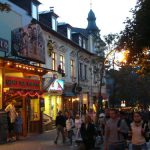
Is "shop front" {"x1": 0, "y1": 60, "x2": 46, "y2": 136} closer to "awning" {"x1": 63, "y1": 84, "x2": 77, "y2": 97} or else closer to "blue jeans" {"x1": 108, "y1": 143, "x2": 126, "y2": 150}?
"awning" {"x1": 63, "y1": 84, "x2": 77, "y2": 97}

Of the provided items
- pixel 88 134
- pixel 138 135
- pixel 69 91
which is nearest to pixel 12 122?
pixel 88 134

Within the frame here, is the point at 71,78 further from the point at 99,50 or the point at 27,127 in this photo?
the point at 27,127

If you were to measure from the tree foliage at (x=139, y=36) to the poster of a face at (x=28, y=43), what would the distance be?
6.44 metres

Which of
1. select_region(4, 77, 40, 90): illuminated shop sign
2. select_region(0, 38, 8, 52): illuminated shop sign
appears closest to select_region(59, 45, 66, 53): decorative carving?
select_region(4, 77, 40, 90): illuminated shop sign

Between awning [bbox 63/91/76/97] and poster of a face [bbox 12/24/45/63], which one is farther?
awning [bbox 63/91/76/97]

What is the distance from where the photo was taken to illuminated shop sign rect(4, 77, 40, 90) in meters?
23.8

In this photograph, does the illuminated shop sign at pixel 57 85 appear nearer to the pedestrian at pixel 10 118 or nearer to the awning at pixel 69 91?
the awning at pixel 69 91

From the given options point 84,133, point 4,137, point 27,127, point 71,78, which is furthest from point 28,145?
point 71,78

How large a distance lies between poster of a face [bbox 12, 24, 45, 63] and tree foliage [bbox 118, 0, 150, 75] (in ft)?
21.1

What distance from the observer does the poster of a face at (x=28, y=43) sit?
85.3 ft

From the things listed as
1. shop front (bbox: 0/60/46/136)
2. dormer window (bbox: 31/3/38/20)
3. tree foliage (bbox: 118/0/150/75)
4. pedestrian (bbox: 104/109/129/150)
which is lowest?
pedestrian (bbox: 104/109/129/150)

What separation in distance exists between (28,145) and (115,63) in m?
15.7

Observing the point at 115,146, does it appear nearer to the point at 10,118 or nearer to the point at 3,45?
the point at 10,118

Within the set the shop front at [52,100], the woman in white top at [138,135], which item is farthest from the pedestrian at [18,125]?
the woman in white top at [138,135]
